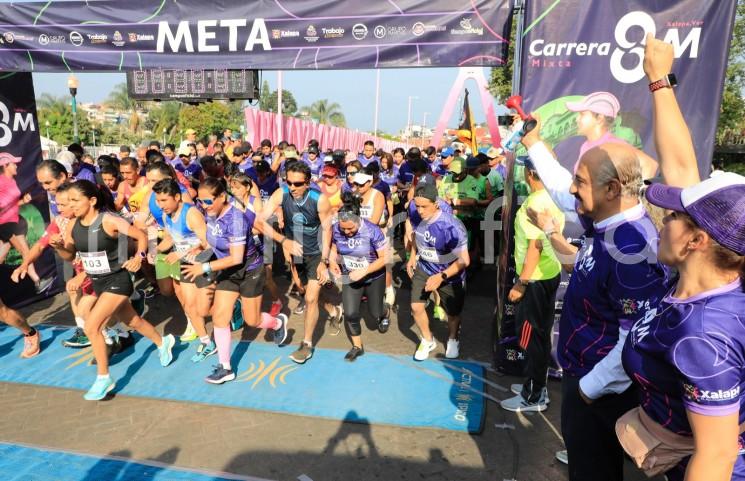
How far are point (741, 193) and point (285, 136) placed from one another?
2010 cm

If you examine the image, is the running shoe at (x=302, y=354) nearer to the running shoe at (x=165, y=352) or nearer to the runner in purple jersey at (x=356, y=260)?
the runner in purple jersey at (x=356, y=260)

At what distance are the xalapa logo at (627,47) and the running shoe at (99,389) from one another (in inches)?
193

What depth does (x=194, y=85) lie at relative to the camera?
11.9 meters

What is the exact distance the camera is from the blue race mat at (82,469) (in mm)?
3225

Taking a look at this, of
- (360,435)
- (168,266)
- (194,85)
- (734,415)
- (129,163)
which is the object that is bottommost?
(360,435)

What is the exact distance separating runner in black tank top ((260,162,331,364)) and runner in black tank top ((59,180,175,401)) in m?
1.80

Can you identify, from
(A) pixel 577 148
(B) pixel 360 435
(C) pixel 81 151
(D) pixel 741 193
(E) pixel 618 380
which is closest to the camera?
(D) pixel 741 193

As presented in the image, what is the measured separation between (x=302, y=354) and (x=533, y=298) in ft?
8.20

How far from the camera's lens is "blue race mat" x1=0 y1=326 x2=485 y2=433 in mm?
4102

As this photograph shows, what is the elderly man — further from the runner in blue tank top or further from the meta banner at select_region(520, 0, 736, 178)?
the runner in blue tank top

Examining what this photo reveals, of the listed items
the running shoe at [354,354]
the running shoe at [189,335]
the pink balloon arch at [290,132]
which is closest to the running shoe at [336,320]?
the running shoe at [354,354]

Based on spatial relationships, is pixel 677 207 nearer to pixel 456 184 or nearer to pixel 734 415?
pixel 734 415

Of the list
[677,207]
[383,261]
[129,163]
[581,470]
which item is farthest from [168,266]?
[677,207]

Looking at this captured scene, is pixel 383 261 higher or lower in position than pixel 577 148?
lower
